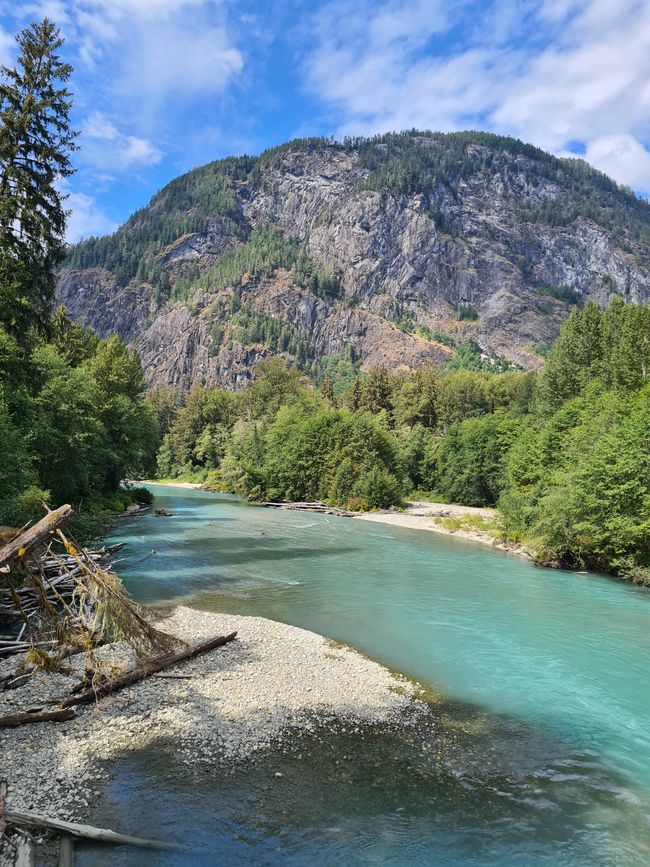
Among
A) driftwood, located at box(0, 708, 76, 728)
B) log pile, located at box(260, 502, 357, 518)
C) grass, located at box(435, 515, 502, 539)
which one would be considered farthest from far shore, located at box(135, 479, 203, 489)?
driftwood, located at box(0, 708, 76, 728)

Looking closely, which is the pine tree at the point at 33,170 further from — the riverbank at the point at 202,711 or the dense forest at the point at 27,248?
the riverbank at the point at 202,711

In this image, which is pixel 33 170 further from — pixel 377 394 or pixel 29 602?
pixel 377 394

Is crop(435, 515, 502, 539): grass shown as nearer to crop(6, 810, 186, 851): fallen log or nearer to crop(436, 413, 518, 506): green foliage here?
crop(436, 413, 518, 506): green foliage

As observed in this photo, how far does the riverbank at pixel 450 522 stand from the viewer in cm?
4611

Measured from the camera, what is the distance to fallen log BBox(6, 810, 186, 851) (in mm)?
7738

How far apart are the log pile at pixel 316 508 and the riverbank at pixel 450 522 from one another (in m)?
1.91

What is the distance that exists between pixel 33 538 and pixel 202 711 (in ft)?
18.9

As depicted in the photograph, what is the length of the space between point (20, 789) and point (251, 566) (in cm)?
2218

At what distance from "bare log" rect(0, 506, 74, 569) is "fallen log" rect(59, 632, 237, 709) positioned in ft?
13.4

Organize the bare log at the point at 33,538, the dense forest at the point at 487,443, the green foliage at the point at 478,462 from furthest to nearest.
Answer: the green foliage at the point at 478,462 < the dense forest at the point at 487,443 < the bare log at the point at 33,538

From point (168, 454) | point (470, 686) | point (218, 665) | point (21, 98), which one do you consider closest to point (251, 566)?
point (218, 665)

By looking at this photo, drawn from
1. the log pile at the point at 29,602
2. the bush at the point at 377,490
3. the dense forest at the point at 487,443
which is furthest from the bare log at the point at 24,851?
the bush at the point at 377,490

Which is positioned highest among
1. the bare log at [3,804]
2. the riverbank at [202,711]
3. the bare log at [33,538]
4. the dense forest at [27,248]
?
the dense forest at [27,248]

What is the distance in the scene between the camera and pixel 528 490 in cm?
4653
